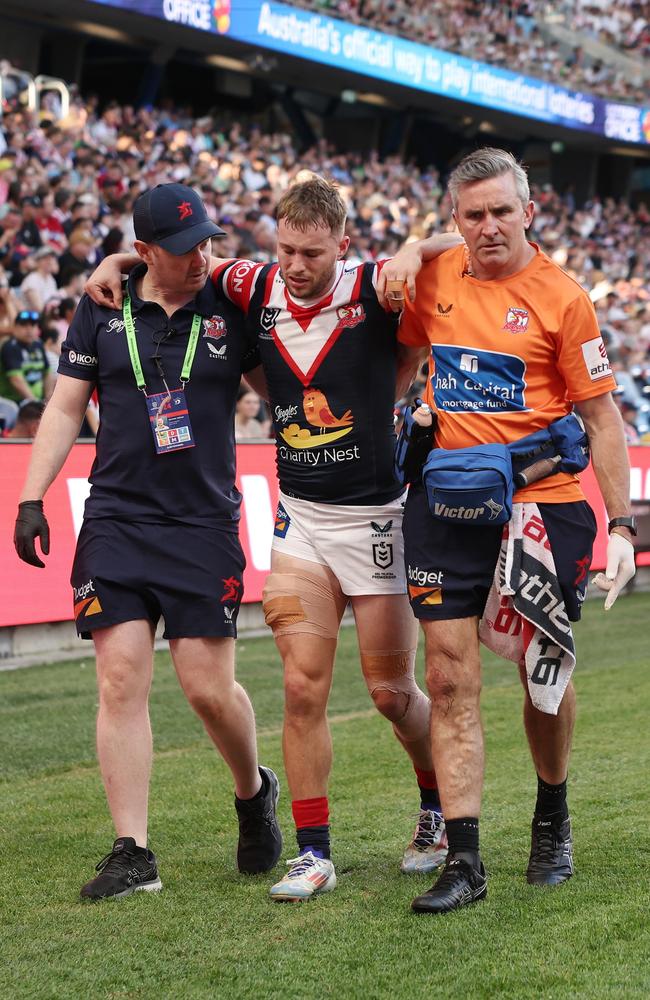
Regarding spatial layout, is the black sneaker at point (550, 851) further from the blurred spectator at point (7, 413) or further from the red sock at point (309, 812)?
the blurred spectator at point (7, 413)

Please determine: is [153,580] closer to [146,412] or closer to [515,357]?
[146,412]

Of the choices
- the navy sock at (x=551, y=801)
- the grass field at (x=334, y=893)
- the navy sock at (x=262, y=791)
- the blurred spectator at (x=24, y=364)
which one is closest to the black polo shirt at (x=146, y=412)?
the navy sock at (x=262, y=791)

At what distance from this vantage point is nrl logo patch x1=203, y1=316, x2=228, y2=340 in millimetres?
4566

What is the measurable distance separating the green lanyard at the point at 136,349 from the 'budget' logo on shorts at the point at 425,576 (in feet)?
3.28

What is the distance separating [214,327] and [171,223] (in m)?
0.38

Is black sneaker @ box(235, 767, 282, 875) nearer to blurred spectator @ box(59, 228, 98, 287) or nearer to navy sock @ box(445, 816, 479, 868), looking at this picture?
navy sock @ box(445, 816, 479, 868)

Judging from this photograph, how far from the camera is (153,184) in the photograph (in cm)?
1808

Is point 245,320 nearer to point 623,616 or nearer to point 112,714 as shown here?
point 112,714

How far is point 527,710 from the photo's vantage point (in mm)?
4266

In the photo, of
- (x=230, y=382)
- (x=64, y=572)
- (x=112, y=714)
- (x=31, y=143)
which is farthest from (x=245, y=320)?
(x=31, y=143)

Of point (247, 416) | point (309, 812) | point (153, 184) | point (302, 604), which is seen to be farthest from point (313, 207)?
point (153, 184)

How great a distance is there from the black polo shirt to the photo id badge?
0.02 metres

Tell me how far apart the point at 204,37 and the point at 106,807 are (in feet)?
76.5

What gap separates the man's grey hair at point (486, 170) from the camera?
4133 millimetres
